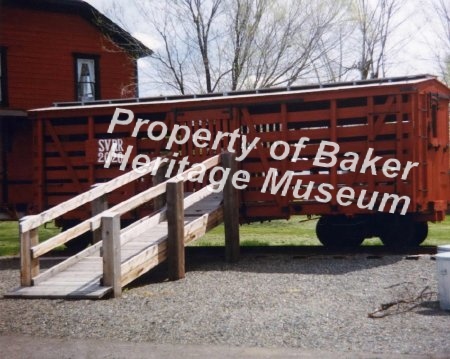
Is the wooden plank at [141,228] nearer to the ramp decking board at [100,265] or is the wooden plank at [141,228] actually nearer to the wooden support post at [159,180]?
the ramp decking board at [100,265]

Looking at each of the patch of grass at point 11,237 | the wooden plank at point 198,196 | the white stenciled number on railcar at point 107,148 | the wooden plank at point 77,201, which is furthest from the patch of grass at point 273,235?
the patch of grass at point 11,237

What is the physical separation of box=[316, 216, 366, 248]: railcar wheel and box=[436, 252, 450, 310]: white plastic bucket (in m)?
5.17

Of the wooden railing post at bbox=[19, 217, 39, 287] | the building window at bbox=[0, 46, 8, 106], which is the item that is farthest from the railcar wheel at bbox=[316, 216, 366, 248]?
the building window at bbox=[0, 46, 8, 106]

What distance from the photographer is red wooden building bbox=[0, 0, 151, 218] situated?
23.0m

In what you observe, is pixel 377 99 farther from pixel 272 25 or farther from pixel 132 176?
pixel 272 25

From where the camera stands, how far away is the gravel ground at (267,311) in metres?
6.21

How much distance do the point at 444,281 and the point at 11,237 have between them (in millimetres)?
15947

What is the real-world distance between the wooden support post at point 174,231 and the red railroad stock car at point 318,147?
2.71 meters

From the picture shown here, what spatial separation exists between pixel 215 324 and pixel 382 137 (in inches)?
230

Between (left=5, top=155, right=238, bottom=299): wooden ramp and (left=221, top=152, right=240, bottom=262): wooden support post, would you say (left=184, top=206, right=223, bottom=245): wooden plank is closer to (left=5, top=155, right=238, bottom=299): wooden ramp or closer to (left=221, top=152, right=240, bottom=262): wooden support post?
(left=5, top=155, right=238, bottom=299): wooden ramp

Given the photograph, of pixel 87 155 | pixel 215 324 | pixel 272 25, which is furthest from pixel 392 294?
pixel 272 25

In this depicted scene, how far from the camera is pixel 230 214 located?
1152 cm

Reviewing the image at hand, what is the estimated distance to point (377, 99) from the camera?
11.4 meters

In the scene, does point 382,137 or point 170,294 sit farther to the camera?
point 382,137
